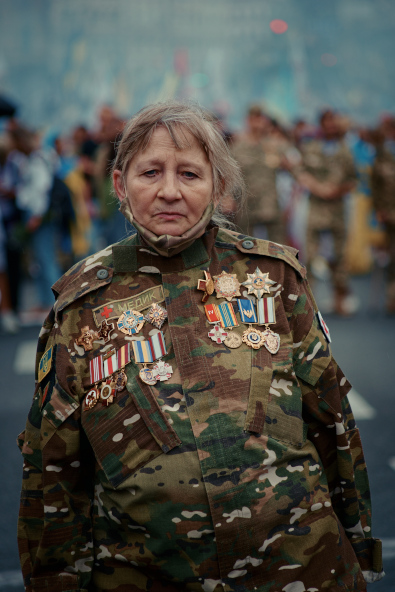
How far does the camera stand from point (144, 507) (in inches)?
74.8

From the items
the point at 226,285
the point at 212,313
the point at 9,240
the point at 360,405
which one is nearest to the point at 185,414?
the point at 212,313

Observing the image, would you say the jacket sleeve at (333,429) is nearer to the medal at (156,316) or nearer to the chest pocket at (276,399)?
the chest pocket at (276,399)

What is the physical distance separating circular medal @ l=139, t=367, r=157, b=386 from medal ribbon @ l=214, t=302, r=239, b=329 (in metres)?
0.25

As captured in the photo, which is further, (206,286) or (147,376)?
(206,286)

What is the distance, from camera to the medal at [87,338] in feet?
6.59

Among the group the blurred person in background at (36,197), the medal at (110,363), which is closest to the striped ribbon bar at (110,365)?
the medal at (110,363)

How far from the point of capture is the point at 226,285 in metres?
2.11

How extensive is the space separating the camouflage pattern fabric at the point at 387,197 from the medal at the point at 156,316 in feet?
24.7

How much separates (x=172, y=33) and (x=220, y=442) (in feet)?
79.5

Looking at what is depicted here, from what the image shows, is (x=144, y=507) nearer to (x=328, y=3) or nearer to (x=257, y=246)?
(x=257, y=246)

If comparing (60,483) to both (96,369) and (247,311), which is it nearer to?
(96,369)

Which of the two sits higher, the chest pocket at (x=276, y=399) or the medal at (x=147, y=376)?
the medal at (x=147, y=376)

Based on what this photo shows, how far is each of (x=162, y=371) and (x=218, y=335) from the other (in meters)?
0.19

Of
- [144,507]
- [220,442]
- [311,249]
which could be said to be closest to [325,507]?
[220,442]
